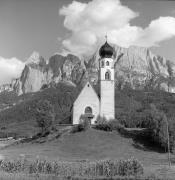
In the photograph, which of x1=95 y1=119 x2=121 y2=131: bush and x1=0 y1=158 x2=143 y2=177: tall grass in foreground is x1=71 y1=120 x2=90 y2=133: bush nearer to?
x1=95 y1=119 x2=121 y2=131: bush

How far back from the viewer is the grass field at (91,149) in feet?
118

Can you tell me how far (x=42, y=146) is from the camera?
41750 millimetres

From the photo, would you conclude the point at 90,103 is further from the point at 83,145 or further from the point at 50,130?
the point at 83,145

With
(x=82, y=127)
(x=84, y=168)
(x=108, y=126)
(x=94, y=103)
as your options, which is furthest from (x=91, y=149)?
(x=84, y=168)

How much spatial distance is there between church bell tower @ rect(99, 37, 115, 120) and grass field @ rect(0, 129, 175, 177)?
8.02m

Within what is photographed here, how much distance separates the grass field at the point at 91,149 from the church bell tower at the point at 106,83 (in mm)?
8020

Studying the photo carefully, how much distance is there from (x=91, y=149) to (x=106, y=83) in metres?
17.4

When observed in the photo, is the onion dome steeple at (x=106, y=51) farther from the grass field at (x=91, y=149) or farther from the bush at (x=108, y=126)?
the grass field at (x=91, y=149)

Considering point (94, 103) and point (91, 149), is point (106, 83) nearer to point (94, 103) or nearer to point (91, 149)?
point (94, 103)

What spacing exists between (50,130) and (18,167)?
2543 cm

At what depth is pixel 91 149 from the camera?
130ft

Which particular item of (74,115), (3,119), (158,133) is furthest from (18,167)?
(3,119)

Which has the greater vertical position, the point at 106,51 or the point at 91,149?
the point at 106,51

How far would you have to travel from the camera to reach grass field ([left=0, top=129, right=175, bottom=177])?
118ft
